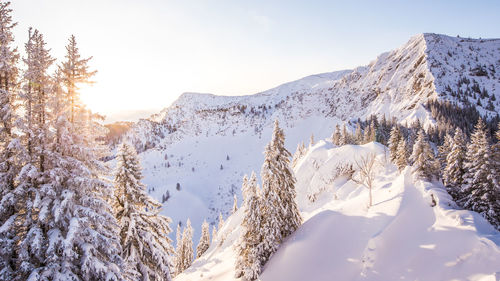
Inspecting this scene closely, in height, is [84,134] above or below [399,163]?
above

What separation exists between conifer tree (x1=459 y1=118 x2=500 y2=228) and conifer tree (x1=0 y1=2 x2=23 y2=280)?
35167 millimetres

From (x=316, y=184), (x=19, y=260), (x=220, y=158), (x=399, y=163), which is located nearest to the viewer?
(x=19, y=260)

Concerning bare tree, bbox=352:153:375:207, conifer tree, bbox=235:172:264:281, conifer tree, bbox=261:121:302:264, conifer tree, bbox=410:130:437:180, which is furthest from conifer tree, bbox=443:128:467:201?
conifer tree, bbox=235:172:264:281

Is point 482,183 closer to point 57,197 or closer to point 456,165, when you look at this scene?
point 456,165

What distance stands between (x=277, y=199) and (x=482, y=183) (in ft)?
69.2

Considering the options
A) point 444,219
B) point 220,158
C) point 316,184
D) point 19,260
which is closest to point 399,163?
point 316,184

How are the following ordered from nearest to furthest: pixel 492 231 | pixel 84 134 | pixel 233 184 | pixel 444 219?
pixel 84 134 < pixel 492 231 < pixel 444 219 < pixel 233 184

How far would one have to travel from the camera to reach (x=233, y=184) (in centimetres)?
14775

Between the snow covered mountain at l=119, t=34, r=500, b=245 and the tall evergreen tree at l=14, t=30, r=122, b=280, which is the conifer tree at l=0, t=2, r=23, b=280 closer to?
the tall evergreen tree at l=14, t=30, r=122, b=280

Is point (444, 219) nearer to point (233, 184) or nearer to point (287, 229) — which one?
point (287, 229)

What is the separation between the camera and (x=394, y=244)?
18.3m

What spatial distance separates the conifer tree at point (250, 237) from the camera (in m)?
21.4

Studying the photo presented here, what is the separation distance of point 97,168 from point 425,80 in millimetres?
181602

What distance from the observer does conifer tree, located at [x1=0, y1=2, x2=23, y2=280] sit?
850 cm
